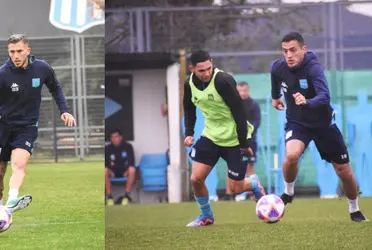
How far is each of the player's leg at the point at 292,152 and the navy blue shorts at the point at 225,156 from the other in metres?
0.24

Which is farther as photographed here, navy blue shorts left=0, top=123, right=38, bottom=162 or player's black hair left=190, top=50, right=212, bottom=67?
player's black hair left=190, top=50, right=212, bottom=67

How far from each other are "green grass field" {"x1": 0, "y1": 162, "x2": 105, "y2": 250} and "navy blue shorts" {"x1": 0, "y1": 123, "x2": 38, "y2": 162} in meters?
0.09

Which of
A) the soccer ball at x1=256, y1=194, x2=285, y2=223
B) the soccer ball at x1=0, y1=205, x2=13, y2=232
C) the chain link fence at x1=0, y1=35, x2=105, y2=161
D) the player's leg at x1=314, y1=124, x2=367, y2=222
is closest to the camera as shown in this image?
the soccer ball at x1=0, y1=205, x2=13, y2=232

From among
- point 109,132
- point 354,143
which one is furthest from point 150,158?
point 354,143

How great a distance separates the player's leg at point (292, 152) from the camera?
432cm

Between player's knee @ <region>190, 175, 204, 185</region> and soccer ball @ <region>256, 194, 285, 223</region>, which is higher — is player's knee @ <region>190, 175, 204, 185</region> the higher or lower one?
the higher one

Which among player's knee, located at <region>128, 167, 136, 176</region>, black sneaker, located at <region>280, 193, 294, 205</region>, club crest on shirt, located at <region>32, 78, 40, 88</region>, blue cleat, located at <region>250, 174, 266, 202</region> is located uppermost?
club crest on shirt, located at <region>32, 78, 40, 88</region>

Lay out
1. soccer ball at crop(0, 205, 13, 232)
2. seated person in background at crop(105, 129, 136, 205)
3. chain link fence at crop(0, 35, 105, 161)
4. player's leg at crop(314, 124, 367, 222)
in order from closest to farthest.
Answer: soccer ball at crop(0, 205, 13, 232), chain link fence at crop(0, 35, 105, 161), player's leg at crop(314, 124, 367, 222), seated person in background at crop(105, 129, 136, 205)

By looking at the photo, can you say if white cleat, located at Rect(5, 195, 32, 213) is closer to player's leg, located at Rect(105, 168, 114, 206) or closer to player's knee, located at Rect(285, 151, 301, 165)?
player's leg, located at Rect(105, 168, 114, 206)

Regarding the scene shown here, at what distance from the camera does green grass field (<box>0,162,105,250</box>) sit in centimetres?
396

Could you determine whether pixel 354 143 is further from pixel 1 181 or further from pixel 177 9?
pixel 1 181

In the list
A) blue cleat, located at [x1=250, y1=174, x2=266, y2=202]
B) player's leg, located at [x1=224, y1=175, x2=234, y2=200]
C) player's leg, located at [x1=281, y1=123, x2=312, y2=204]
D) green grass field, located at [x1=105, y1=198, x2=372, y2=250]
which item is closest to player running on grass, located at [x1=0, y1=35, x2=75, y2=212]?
green grass field, located at [x1=105, y1=198, x2=372, y2=250]

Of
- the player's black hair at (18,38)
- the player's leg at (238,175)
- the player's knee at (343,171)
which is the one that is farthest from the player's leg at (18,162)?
the player's knee at (343,171)

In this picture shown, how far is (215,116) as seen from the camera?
4.31 meters
